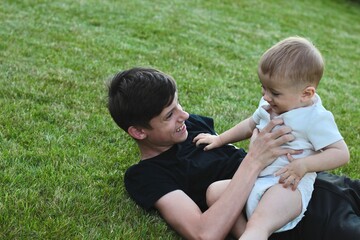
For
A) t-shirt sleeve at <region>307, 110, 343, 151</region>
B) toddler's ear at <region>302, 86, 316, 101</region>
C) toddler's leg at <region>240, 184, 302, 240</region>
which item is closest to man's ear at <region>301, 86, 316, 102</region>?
toddler's ear at <region>302, 86, 316, 101</region>

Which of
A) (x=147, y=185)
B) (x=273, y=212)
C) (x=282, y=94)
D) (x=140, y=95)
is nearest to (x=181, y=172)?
(x=147, y=185)

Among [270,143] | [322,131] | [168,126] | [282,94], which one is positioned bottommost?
[168,126]

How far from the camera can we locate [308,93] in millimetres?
2666

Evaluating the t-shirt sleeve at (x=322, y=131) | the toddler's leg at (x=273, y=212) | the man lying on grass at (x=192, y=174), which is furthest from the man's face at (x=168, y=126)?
the t-shirt sleeve at (x=322, y=131)

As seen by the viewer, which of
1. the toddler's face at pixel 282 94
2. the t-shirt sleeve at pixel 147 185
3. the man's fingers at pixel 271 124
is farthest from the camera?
the t-shirt sleeve at pixel 147 185

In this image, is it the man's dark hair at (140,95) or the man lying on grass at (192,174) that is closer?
the man lying on grass at (192,174)

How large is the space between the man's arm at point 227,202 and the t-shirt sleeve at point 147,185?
0.16 ft

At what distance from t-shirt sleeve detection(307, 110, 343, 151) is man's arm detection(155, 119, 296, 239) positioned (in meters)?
0.14

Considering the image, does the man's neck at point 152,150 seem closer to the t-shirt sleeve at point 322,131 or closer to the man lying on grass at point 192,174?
the man lying on grass at point 192,174

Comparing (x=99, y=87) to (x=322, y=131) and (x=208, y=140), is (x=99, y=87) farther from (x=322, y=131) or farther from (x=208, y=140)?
(x=322, y=131)

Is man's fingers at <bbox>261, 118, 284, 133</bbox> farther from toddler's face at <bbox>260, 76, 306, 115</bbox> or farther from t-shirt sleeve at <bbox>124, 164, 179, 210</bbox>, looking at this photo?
t-shirt sleeve at <bbox>124, 164, 179, 210</bbox>

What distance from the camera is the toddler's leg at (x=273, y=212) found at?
8.31 ft

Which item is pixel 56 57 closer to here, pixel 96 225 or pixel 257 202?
pixel 96 225

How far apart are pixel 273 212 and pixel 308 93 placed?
2.11 ft
